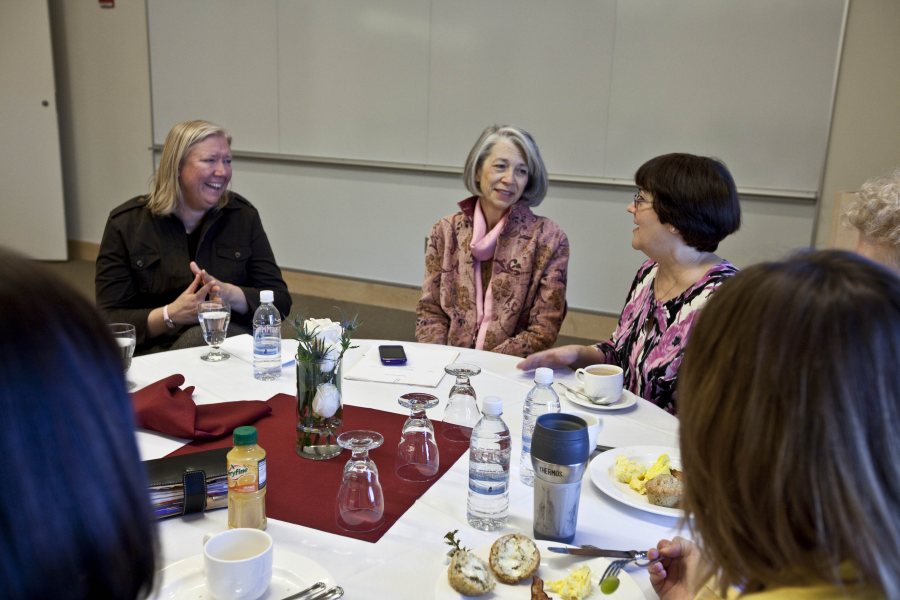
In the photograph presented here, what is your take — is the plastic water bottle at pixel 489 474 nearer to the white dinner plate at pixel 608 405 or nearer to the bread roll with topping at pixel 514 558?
the bread roll with topping at pixel 514 558

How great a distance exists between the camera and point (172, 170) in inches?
101

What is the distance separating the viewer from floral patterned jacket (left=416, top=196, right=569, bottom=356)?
254cm

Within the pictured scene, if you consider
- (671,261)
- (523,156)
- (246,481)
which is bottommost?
(246,481)

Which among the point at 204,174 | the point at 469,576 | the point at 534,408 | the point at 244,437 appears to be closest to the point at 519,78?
the point at 204,174

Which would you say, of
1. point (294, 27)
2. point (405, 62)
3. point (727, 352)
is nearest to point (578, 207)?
point (405, 62)

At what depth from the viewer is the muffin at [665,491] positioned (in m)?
1.19

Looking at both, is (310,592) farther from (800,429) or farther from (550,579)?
(800,429)

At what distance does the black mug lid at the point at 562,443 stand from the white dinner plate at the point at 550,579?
5.3 inches

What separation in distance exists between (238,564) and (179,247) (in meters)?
1.88

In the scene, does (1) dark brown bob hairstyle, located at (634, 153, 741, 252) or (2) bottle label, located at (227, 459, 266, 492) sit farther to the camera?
(1) dark brown bob hairstyle, located at (634, 153, 741, 252)

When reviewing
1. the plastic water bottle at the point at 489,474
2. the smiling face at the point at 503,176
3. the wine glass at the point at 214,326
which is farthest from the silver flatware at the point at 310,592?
the smiling face at the point at 503,176

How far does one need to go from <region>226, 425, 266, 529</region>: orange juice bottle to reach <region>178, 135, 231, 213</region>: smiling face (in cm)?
172

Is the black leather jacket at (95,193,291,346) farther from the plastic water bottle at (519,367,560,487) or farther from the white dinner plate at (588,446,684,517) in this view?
the white dinner plate at (588,446,684,517)

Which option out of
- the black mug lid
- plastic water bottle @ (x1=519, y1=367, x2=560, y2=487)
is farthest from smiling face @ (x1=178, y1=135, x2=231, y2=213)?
the black mug lid
